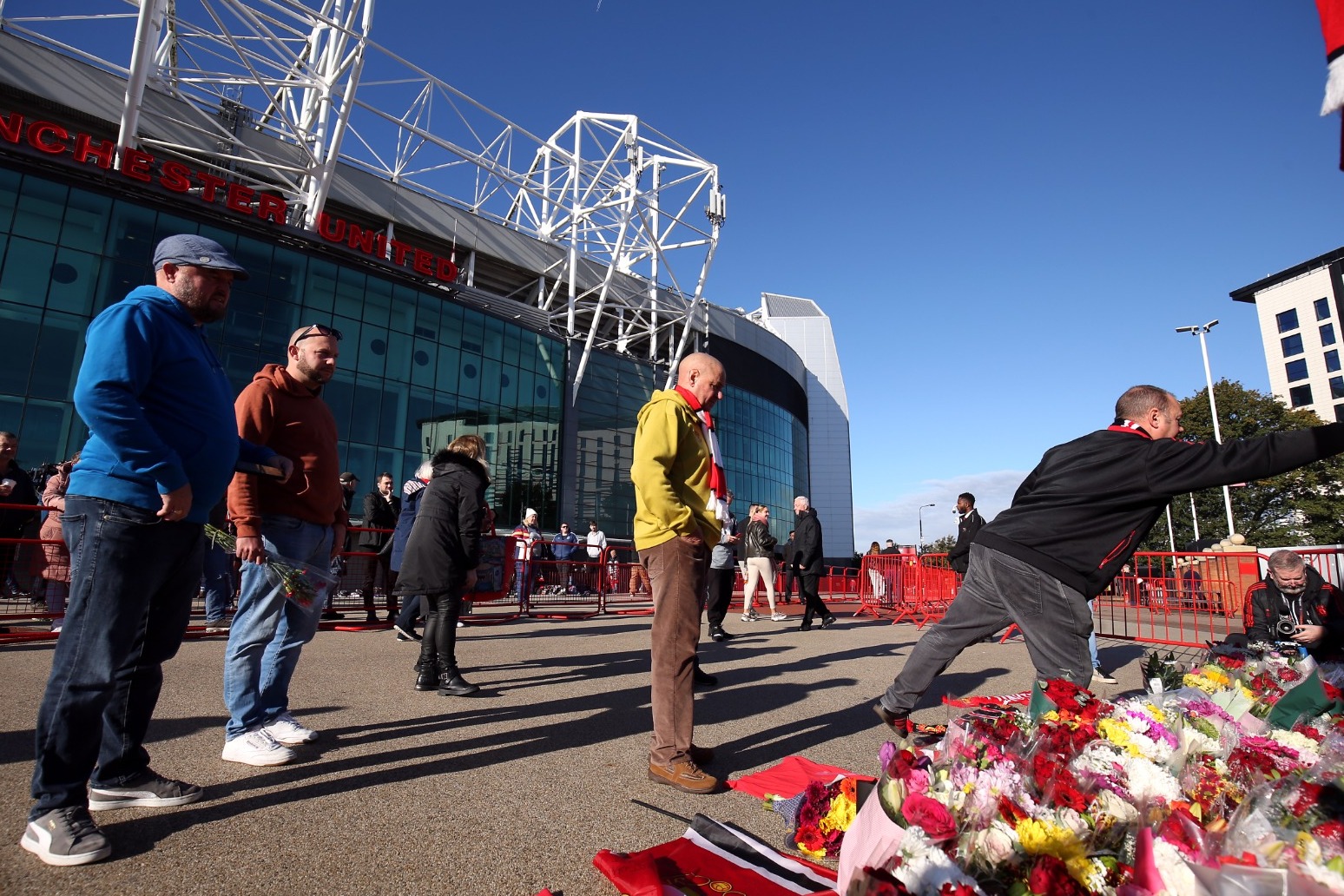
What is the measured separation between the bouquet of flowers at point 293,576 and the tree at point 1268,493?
42804 millimetres

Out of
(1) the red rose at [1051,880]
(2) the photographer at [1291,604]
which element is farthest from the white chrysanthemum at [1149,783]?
(2) the photographer at [1291,604]

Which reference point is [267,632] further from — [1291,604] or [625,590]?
[625,590]

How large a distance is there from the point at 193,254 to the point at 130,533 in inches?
40.1

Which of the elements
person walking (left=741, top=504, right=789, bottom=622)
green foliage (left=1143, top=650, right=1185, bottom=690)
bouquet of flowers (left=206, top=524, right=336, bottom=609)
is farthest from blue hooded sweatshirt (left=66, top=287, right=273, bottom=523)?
person walking (left=741, top=504, right=789, bottom=622)

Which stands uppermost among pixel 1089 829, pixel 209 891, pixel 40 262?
pixel 40 262

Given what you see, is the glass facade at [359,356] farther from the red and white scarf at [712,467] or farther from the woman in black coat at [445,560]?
the red and white scarf at [712,467]

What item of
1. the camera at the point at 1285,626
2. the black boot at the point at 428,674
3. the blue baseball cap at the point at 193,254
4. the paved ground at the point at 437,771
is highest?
the blue baseball cap at the point at 193,254

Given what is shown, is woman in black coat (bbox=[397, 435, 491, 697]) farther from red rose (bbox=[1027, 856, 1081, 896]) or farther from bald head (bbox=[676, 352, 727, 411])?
red rose (bbox=[1027, 856, 1081, 896])

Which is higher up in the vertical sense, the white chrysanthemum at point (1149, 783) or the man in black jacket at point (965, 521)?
the man in black jacket at point (965, 521)

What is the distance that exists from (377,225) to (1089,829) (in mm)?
28497

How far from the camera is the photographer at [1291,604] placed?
4965mm

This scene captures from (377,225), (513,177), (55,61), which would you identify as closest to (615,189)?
(513,177)

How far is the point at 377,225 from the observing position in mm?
26156

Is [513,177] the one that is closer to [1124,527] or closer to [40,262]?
[40,262]
